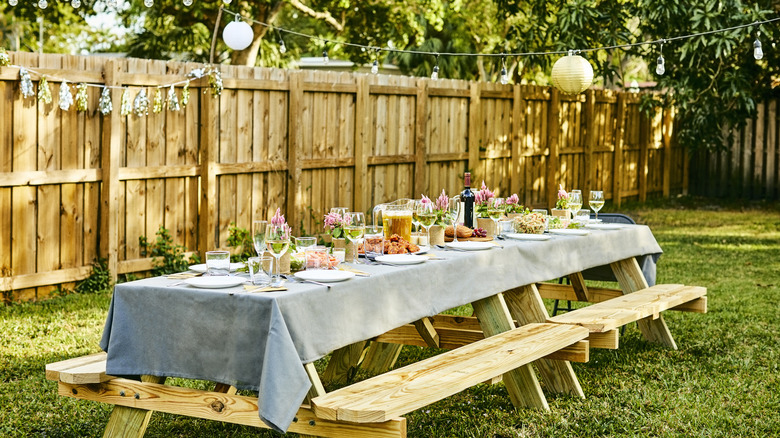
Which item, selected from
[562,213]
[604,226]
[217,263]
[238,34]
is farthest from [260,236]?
[238,34]

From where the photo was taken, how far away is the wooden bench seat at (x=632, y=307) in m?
5.09

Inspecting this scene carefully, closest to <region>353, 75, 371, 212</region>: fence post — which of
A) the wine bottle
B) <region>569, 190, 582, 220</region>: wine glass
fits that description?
<region>569, 190, 582, 220</region>: wine glass

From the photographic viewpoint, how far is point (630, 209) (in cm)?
1585

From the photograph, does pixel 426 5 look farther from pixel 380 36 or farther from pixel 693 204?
pixel 693 204

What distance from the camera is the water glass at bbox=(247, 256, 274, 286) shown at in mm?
3789

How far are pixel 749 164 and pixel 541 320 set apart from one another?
1371cm

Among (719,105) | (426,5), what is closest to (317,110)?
(719,105)

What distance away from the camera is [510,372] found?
4828 mm

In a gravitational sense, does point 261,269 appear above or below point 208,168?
below

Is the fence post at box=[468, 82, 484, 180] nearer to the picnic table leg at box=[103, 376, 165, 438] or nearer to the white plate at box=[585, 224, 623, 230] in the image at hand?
the white plate at box=[585, 224, 623, 230]

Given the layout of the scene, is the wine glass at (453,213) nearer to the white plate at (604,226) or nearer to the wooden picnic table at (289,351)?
the wooden picnic table at (289,351)

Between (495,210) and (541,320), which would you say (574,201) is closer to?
(495,210)

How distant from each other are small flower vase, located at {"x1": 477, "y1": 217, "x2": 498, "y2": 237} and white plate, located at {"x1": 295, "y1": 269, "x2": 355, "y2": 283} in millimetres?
1688

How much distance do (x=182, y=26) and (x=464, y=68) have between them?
9.98 meters
